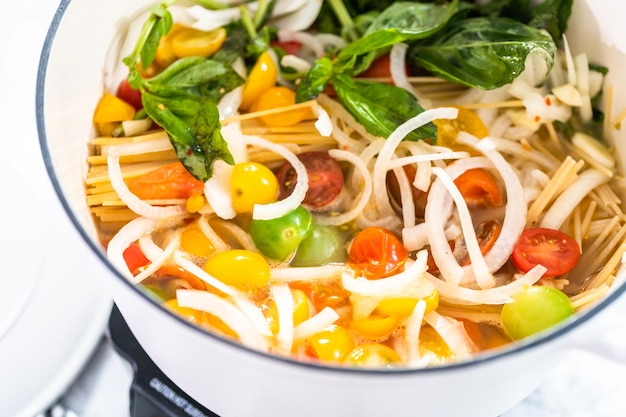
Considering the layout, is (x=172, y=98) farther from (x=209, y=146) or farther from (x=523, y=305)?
(x=523, y=305)

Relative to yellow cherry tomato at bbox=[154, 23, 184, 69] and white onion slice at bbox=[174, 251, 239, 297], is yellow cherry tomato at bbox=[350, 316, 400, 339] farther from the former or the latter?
yellow cherry tomato at bbox=[154, 23, 184, 69]

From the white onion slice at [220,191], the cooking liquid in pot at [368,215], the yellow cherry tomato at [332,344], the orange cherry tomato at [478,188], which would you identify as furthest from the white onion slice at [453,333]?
the white onion slice at [220,191]

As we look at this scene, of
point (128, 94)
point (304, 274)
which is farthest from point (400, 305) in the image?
point (128, 94)

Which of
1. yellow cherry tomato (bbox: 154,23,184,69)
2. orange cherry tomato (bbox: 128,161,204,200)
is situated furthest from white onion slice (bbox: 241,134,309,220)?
yellow cherry tomato (bbox: 154,23,184,69)

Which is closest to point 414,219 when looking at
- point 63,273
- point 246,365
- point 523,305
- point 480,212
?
Answer: point 480,212

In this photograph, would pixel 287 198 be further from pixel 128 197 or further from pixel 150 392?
pixel 150 392

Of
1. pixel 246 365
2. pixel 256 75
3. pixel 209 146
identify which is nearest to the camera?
pixel 246 365
